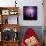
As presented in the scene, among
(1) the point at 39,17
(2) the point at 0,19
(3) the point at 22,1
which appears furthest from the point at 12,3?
(1) the point at 39,17

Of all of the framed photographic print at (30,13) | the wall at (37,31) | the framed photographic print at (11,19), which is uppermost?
the framed photographic print at (30,13)

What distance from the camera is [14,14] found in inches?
243

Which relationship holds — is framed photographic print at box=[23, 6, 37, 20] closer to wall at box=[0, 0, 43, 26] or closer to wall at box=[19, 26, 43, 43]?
wall at box=[0, 0, 43, 26]

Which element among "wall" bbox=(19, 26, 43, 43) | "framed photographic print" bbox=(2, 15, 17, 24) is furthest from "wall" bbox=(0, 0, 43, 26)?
"framed photographic print" bbox=(2, 15, 17, 24)

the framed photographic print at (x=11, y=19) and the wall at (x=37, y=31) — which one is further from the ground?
the framed photographic print at (x=11, y=19)

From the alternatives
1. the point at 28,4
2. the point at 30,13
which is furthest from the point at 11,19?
the point at 28,4

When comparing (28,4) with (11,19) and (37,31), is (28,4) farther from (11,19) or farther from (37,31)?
(37,31)

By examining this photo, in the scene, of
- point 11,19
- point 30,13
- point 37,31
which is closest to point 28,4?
point 30,13

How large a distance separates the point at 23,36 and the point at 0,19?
1090mm

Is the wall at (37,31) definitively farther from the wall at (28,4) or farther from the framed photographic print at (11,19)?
the framed photographic print at (11,19)

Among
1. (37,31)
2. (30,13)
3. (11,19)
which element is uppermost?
(30,13)

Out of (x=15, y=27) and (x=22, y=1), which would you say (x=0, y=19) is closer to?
(x=15, y=27)

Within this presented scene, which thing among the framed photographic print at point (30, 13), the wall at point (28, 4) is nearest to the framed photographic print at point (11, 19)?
the wall at point (28, 4)

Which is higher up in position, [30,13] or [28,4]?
[28,4]
